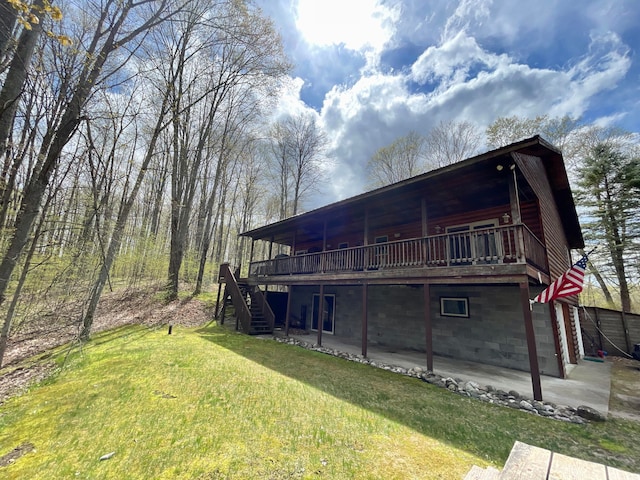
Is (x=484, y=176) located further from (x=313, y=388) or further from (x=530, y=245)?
(x=313, y=388)

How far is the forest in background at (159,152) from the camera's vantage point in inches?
149

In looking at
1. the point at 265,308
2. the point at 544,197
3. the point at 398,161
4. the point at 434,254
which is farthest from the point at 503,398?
the point at 398,161

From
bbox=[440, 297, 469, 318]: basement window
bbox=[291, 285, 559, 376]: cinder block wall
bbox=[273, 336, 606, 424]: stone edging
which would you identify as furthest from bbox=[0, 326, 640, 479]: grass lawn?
bbox=[440, 297, 469, 318]: basement window

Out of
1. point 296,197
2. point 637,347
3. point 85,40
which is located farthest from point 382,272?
point 296,197

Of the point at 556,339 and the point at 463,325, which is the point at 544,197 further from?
the point at 463,325

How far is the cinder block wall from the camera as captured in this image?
7.21m

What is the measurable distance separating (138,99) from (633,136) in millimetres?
24892

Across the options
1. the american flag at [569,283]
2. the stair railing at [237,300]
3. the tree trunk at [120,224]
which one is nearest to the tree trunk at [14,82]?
the tree trunk at [120,224]

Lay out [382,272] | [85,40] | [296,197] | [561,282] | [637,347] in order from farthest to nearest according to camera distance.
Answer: [296,197] → [637,347] → [382,272] → [561,282] → [85,40]

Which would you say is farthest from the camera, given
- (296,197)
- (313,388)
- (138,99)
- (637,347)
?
(296,197)

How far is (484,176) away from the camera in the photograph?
6992 millimetres

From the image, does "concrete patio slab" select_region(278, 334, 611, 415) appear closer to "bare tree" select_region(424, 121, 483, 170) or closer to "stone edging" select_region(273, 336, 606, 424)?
"stone edging" select_region(273, 336, 606, 424)

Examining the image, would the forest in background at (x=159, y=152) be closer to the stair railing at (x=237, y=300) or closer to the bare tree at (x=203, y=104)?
the bare tree at (x=203, y=104)

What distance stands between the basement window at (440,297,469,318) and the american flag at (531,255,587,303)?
8.70ft
